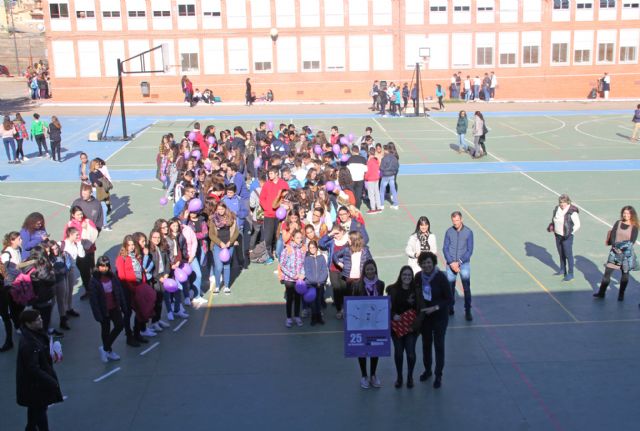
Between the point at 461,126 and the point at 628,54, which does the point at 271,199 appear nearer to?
the point at 461,126

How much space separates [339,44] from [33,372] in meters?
50.6

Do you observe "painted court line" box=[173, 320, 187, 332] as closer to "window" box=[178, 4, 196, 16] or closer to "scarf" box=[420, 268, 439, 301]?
"scarf" box=[420, 268, 439, 301]

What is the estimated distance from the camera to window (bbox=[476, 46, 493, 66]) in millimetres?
56531

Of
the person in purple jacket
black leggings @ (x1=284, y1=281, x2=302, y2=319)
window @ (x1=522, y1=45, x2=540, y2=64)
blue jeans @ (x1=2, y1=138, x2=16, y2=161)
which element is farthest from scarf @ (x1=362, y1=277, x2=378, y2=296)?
window @ (x1=522, y1=45, x2=540, y2=64)

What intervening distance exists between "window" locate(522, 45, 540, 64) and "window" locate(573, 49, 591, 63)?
2.80 m

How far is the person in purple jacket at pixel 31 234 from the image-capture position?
39.7 ft

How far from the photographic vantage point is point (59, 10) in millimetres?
55844

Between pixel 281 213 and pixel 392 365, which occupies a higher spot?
pixel 281 213

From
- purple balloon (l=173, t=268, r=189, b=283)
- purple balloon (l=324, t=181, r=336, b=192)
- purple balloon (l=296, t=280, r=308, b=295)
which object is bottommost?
purple balloon (l=296, t=280, r=308, b=295)

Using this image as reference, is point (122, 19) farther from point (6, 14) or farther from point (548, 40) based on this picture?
point (6, 14)

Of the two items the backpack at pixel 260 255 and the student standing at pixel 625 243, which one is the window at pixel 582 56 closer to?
the backpack at pixel 260 255

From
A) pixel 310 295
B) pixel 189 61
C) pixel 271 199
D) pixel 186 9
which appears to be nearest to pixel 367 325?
pixel 310 295

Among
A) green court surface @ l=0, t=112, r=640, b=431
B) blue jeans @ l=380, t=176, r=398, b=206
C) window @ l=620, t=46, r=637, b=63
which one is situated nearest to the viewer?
green court surface @ l=0, t=112, r=640, b=431

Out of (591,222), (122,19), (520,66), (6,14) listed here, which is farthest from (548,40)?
(6,14)
